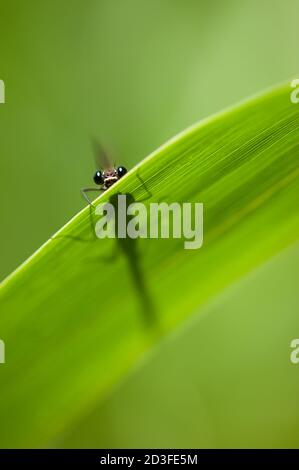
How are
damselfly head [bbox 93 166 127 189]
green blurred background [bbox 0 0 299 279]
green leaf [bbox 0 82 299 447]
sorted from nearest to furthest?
green leaf [bbox 0 82 299 447] → damselfly head [bbox 93 166 127 189] → green blurred background [bbox 0 0 299 279]

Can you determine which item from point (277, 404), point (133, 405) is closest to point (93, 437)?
point (133, 405)

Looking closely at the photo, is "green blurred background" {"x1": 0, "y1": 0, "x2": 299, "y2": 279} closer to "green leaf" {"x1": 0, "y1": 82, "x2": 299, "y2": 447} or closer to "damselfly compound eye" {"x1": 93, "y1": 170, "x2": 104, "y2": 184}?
"damselfly compound eye" {"x1": 93, "y1": 170, "x2": 104, "y2": 184}

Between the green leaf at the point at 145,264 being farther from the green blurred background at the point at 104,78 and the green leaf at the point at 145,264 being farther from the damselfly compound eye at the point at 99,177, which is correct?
the green blurred background at the point at 104,78

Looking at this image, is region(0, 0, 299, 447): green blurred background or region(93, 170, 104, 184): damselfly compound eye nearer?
region(93, 170, 104, 184): damselfly compound eye

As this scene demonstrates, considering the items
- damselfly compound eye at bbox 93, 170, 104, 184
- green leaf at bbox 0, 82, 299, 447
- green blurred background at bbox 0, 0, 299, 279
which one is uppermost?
green blurred background at bbox 0, 0, 299, 279

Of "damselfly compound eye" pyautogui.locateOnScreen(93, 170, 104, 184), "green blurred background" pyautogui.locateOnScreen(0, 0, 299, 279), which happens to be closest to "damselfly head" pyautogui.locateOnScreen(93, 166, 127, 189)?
"damselfly compound eye" pyautogui.locateOnScreen(93, 170, 104, 184)

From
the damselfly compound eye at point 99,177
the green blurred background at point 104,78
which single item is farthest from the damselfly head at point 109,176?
the green blurred background at point 104,78

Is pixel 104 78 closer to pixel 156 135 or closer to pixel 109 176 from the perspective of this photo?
pixel 156 135
